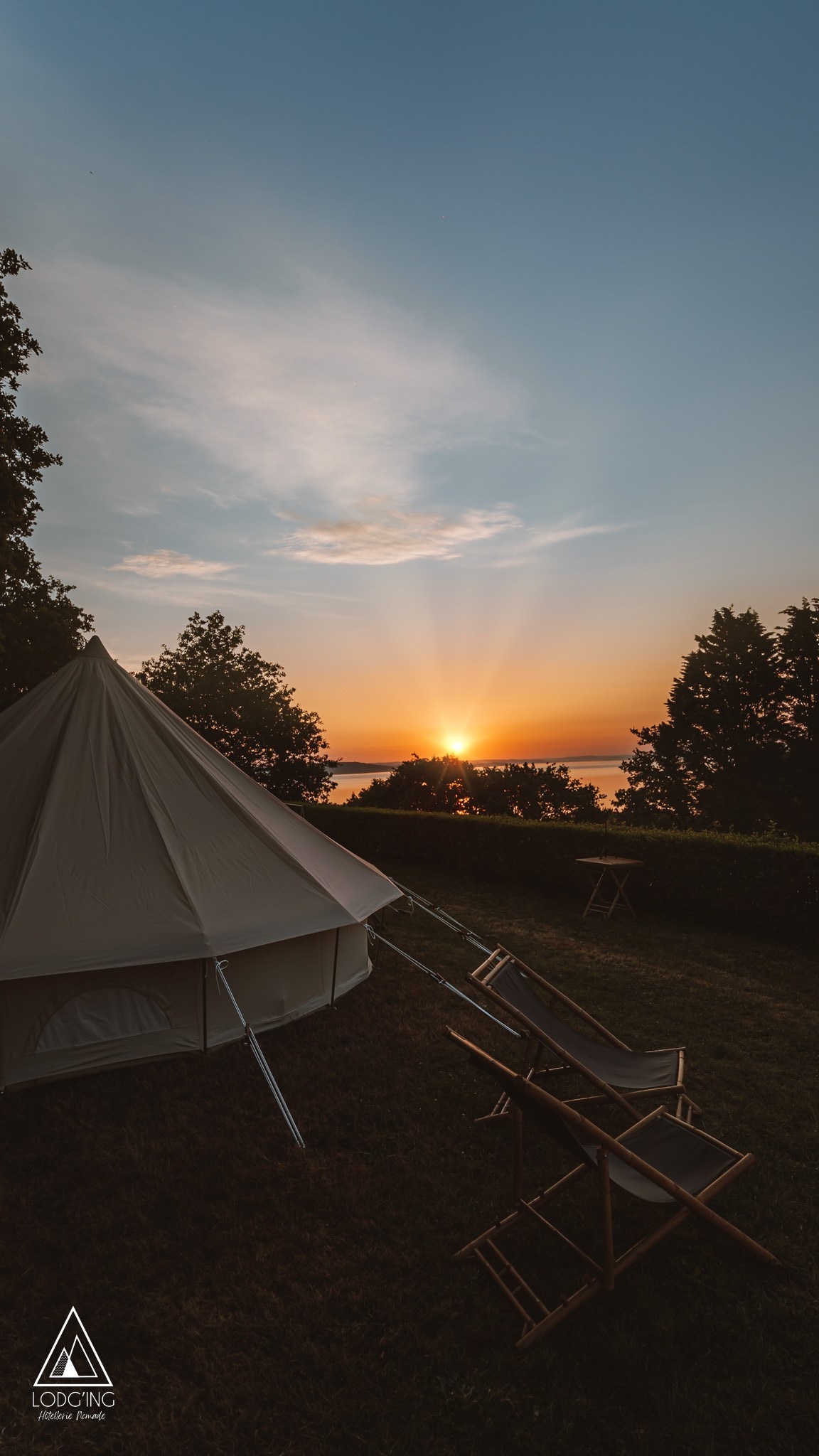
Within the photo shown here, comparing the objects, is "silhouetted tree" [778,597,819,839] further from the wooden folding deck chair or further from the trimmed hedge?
the wooden folding deck chair

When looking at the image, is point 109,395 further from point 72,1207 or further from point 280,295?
point 72,1207

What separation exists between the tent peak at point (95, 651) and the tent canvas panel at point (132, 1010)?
334 cm

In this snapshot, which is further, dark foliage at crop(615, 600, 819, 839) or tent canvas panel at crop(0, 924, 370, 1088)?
dark foliage at crop(615, 600, 819, 839)

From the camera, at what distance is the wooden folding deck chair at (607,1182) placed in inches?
102

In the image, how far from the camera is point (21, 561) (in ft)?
53.0

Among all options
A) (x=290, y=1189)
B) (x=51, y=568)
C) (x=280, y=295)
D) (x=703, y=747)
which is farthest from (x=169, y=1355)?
(x=703, y=747)

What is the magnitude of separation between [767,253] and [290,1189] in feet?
30.3

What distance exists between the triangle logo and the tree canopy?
2258cm

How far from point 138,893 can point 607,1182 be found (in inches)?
141

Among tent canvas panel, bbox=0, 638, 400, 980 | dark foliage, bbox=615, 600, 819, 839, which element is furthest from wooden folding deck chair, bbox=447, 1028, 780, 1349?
dark foliage, bbox=615, 600, 819, 839

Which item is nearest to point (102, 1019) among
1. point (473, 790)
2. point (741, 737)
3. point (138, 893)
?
point (138, 893)

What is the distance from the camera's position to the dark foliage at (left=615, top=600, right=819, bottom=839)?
26.4m

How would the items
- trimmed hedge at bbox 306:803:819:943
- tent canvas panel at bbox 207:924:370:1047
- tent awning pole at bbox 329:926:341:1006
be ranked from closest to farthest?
tent canvas panel at bbox 207:924:370:1047
tent awning pole at bbox 329:926:341:1006
trimmed hedge at bbox 306:803:819:943

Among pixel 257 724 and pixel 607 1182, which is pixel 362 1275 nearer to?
pixel 607 1182
